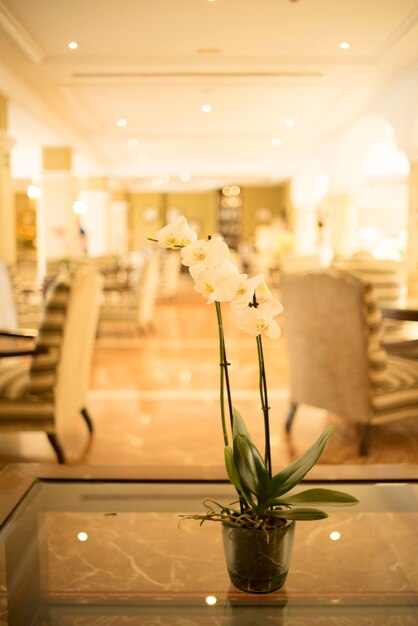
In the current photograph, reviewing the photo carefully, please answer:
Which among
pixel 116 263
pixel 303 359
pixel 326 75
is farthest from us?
pixel 116 263

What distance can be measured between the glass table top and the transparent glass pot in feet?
0.11

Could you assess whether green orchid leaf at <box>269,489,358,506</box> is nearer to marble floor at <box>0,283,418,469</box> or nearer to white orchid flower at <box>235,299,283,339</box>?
white orchid flower at <box>235,299,283,339</box>

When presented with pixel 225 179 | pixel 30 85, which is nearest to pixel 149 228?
pixel 225 179

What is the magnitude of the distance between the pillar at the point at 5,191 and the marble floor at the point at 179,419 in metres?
2.02

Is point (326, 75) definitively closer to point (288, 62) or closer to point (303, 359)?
point (288, 62)

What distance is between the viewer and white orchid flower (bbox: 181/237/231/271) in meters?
1.22

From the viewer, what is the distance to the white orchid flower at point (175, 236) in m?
1.24

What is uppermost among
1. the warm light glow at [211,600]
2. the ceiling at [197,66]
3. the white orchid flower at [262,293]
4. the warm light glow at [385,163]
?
the warm light glow at [385,163]

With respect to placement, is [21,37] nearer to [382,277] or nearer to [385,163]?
[382,277]

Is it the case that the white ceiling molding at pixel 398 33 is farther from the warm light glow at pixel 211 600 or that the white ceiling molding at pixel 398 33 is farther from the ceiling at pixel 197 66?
the warm light glow at pixel 211 600

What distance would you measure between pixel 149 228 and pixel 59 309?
20.8m

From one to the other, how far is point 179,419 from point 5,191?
520 cm

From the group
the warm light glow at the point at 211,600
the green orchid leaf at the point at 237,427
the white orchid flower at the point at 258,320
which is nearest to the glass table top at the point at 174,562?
the warm light glow at the point at 211,600

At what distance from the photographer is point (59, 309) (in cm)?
330
